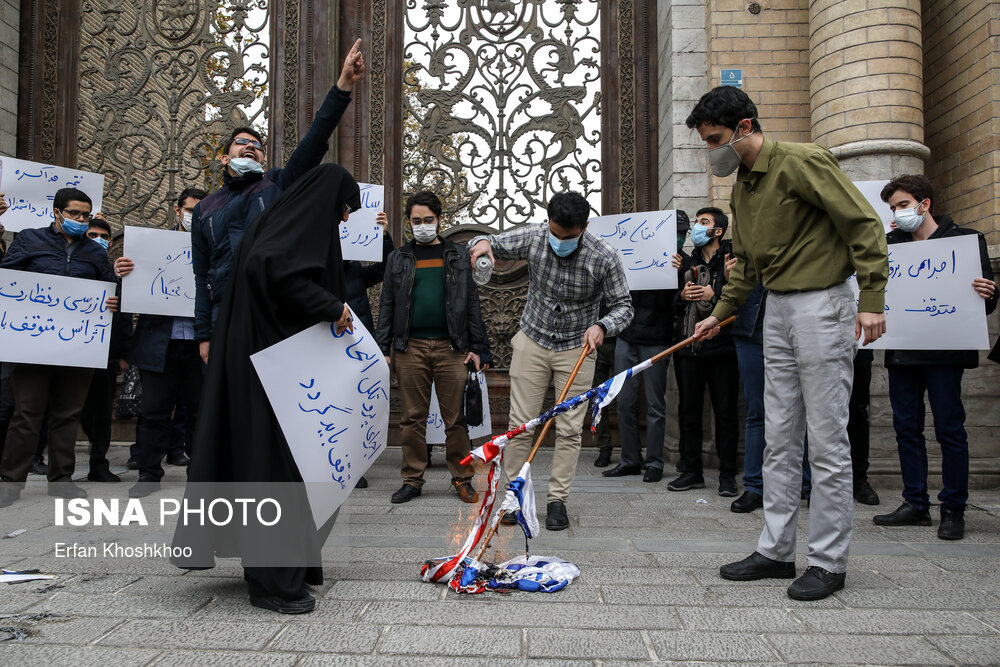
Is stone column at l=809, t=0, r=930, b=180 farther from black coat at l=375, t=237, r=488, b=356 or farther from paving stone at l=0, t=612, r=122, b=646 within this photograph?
paving stone at l=0, t=612, r=122, b=646

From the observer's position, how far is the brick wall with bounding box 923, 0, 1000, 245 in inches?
244

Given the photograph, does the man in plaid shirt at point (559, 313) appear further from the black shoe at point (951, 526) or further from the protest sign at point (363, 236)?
the black shoe at point (951, 526)

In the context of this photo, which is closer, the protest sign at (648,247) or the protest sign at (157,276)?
the protest sign at (157,276)

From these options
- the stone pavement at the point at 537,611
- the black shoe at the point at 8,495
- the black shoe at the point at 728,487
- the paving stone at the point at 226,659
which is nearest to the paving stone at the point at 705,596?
the stone pavement at the point at 537,611

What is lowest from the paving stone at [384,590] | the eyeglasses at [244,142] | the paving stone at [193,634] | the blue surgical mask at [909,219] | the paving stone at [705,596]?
the paving stone at [705,596]

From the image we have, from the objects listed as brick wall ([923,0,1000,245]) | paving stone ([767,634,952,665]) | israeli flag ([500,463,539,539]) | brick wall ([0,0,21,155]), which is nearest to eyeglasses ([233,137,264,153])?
israeli flag ([500,463,539,539])

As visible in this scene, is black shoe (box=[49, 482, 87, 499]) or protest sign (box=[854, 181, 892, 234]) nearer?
black shoe (box=[49, 482, 87, 499])

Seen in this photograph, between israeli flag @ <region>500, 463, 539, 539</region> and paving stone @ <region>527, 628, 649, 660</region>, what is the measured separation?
0.73m

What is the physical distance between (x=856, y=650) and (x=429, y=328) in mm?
3772

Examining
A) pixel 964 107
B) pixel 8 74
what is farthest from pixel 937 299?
pixel 8 74

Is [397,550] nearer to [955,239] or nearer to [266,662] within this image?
[266,662]

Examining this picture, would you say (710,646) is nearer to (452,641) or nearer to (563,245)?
(452,641)

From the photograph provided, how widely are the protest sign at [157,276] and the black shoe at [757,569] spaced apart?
434cm

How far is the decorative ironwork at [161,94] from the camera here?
8188 millimetres
